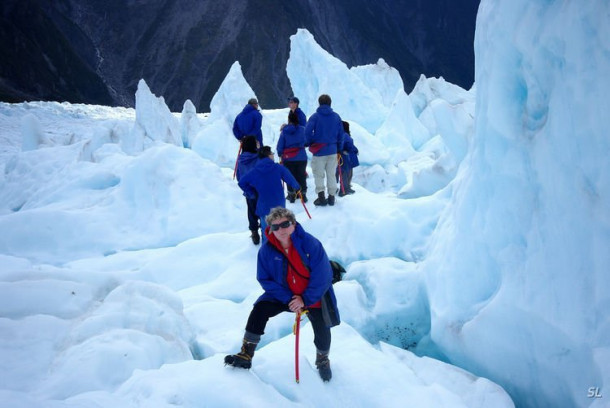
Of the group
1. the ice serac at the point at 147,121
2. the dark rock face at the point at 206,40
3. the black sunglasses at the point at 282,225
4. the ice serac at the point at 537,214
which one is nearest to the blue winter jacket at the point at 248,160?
the ice serac at the point at 537,214

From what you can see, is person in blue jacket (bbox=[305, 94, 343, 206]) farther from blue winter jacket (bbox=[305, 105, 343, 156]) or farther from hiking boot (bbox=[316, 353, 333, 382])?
hiking boot (bbox=[316, 353, 333, 382])

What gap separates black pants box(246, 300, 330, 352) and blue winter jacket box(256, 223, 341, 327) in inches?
2.1

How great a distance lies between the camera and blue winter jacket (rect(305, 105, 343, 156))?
523 centimetres

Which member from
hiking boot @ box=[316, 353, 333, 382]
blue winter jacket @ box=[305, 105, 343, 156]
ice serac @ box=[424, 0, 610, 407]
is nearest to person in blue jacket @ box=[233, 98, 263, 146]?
blue winter jacket @ box=[305, 105, 343, 156]

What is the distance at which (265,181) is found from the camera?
14.8ft

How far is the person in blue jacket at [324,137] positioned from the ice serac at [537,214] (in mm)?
2138

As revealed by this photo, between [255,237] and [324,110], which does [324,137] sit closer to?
[324,110]

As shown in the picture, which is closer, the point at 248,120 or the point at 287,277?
the point at 287,277

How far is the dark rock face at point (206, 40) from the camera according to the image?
61594 millimetres

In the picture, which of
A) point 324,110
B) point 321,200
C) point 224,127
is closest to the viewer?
point 324,110

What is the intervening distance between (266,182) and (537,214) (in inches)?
108

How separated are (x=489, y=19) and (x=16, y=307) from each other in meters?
4.42

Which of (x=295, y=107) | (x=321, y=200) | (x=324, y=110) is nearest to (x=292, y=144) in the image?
(x=295, y=107)

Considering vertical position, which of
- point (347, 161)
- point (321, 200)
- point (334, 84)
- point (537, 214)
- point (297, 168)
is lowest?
point (321, 200)
